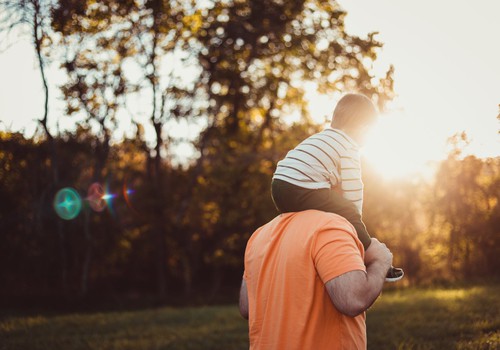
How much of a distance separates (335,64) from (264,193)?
8.70 m

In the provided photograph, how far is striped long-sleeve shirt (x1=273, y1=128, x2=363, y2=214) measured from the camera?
254cm

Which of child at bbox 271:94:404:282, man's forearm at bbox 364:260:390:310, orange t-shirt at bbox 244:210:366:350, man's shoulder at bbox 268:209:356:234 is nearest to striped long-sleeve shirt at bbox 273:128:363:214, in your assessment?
child at bbox 271:94:404:282

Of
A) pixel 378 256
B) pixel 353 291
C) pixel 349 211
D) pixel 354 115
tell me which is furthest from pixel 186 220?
pixel 353 291

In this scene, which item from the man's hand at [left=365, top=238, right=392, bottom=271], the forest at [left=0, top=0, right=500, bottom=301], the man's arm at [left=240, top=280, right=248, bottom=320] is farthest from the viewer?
the forest at [left=0, top=0, right=500, bottom=301]

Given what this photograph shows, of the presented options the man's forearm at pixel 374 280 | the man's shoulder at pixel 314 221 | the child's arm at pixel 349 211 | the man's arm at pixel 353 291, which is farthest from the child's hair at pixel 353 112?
the man's arm at pixel 353 291

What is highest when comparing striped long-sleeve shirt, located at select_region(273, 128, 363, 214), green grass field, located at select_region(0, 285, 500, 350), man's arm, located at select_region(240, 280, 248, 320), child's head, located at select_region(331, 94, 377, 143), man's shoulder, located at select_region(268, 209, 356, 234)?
child's head, located at select_region(331, 94, 377, 143)

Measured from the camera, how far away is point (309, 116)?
1783cm

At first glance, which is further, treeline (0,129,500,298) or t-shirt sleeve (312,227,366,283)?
treeline (0,129,500,298)

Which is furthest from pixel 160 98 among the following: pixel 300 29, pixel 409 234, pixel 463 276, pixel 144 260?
pixel 463 276

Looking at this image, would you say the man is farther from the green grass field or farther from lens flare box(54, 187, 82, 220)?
lens flare box(54, 187, 82, 220)

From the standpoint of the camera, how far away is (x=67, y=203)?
51.6ft

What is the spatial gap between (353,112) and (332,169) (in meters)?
0.28

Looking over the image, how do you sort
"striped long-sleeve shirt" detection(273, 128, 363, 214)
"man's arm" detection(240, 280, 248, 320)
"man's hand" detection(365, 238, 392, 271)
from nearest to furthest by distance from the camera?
"man's hand" detection(365, 238, 392, 271)
"man's arm" detection(240, 280, 248, 320)
"striped long-sleeve shirt" detection(273, 128, 363, 214)

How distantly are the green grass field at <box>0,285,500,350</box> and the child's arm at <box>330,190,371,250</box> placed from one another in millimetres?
2960
